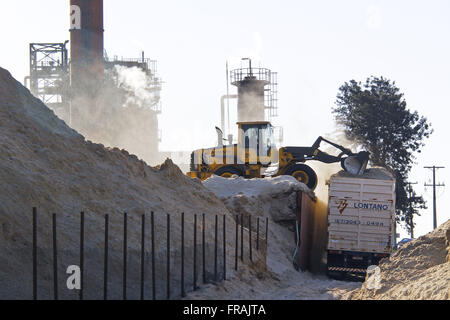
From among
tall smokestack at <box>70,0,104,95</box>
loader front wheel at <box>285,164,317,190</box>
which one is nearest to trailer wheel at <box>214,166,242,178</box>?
loader front wheel at <box>285,164,317,190</box>

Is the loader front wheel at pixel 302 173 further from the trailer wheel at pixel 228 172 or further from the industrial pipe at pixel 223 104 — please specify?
the industrial pipe at pixel 223 104

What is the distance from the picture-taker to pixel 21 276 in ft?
40.9

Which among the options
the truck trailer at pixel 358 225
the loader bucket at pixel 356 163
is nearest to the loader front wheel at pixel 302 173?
the loader bucket at pixel 356 163

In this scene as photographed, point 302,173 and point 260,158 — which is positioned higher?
point 260,158

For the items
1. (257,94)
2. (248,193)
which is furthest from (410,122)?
(248,193)

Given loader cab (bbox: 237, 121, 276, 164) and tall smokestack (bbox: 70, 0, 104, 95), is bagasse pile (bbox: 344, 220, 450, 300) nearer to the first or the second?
loader cab (bbox: 237, 121, 276, 164)

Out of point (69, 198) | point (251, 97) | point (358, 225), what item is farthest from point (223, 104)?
point (69, 198)

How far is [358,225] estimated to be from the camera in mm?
22672

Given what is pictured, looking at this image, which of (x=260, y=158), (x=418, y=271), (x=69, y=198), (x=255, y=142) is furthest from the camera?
(x=260, y=158)

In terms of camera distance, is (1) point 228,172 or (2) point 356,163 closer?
(2) point 356,163

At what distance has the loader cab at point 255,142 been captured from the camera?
92.4ft

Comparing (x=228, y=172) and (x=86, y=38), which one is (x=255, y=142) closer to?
(x=228, y=172)

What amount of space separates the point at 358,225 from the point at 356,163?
6580 millimetres

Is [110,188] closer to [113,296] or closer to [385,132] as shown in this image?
[113,296]
